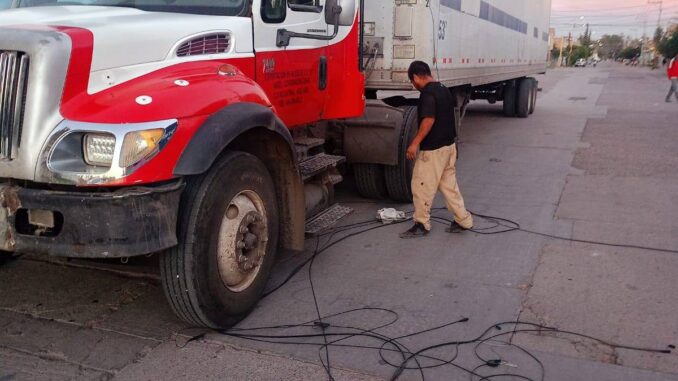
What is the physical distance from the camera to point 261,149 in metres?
4.47

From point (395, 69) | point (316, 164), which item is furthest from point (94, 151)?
point (395, 69)

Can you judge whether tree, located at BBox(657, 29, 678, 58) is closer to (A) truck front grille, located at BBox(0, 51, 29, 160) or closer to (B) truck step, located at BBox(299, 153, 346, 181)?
(B) truck step, located at BBox(299, 153, 346, 181)

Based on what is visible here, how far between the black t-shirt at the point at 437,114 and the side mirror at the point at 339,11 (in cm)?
109

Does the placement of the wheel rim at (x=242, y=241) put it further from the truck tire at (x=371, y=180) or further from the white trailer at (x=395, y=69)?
the truck tire at (x=371, y=180)

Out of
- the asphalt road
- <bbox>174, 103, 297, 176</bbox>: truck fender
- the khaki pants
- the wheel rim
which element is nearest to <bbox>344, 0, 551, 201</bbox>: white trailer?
the asphalt road

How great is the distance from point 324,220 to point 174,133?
241 cm

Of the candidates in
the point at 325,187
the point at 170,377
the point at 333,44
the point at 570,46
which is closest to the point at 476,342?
the point at 170,377

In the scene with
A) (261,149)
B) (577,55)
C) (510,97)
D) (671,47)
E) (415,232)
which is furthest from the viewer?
(577,55)

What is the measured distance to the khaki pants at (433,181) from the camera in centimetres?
591

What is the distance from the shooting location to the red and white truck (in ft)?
10.4

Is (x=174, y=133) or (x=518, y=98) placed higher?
(x=174, y=133)

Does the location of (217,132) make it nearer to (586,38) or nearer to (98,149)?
(98,149)

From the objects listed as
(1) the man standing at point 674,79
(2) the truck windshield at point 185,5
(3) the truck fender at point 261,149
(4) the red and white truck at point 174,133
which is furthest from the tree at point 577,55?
(2) the truck windshield at point 185,5

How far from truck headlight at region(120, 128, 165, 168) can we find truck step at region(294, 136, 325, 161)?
214 cm
